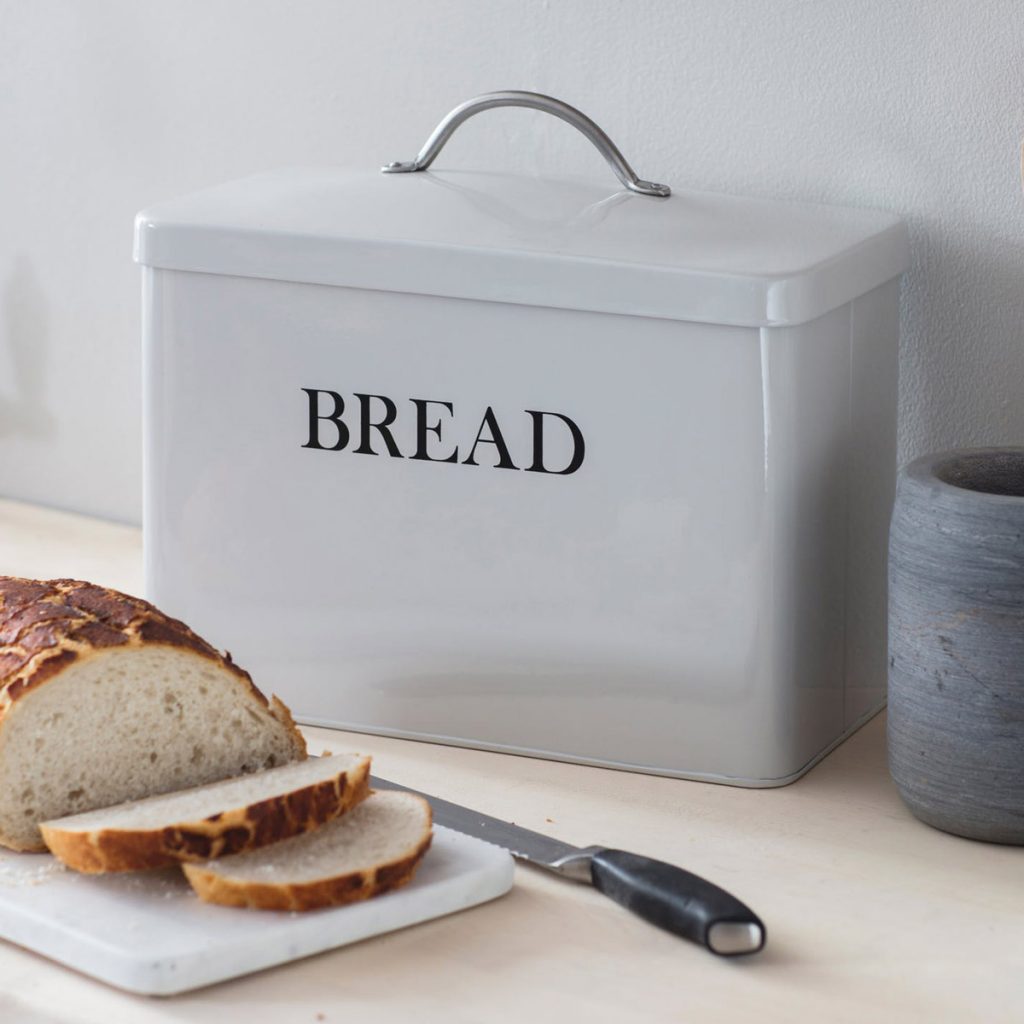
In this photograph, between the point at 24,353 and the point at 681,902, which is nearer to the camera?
the point at 681,902

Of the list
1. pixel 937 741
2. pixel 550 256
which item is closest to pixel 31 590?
pixel 550 256

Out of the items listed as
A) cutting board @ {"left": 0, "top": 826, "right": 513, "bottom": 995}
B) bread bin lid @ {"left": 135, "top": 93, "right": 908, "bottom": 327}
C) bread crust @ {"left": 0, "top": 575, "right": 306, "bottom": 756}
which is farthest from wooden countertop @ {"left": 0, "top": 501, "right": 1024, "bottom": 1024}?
bread bin lid @ {"left": 135, "top": 93, "right": 908, "bottom": 327}

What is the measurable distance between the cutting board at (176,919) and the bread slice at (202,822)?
13 millimetres

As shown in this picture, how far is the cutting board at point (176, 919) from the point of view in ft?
2.18

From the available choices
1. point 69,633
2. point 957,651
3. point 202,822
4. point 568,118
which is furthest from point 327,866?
point 568,118

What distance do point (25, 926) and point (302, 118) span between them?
64 centimetres

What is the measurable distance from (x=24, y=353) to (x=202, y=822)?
747 millimetres

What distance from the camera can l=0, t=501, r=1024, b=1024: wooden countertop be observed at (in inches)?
26.0

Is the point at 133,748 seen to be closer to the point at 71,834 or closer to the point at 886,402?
the point at 71,834

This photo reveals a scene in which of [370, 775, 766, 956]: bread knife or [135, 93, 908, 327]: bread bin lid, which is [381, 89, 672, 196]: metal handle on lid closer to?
[135, 93, 908, 327]: bread bin lid

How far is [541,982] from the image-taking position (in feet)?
2.23

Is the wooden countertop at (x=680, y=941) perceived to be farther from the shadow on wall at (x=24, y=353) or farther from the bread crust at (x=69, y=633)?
the shadow on wall at (x=24, y=353)

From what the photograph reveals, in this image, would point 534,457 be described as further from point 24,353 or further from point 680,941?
point 24,353

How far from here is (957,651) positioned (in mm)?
771
